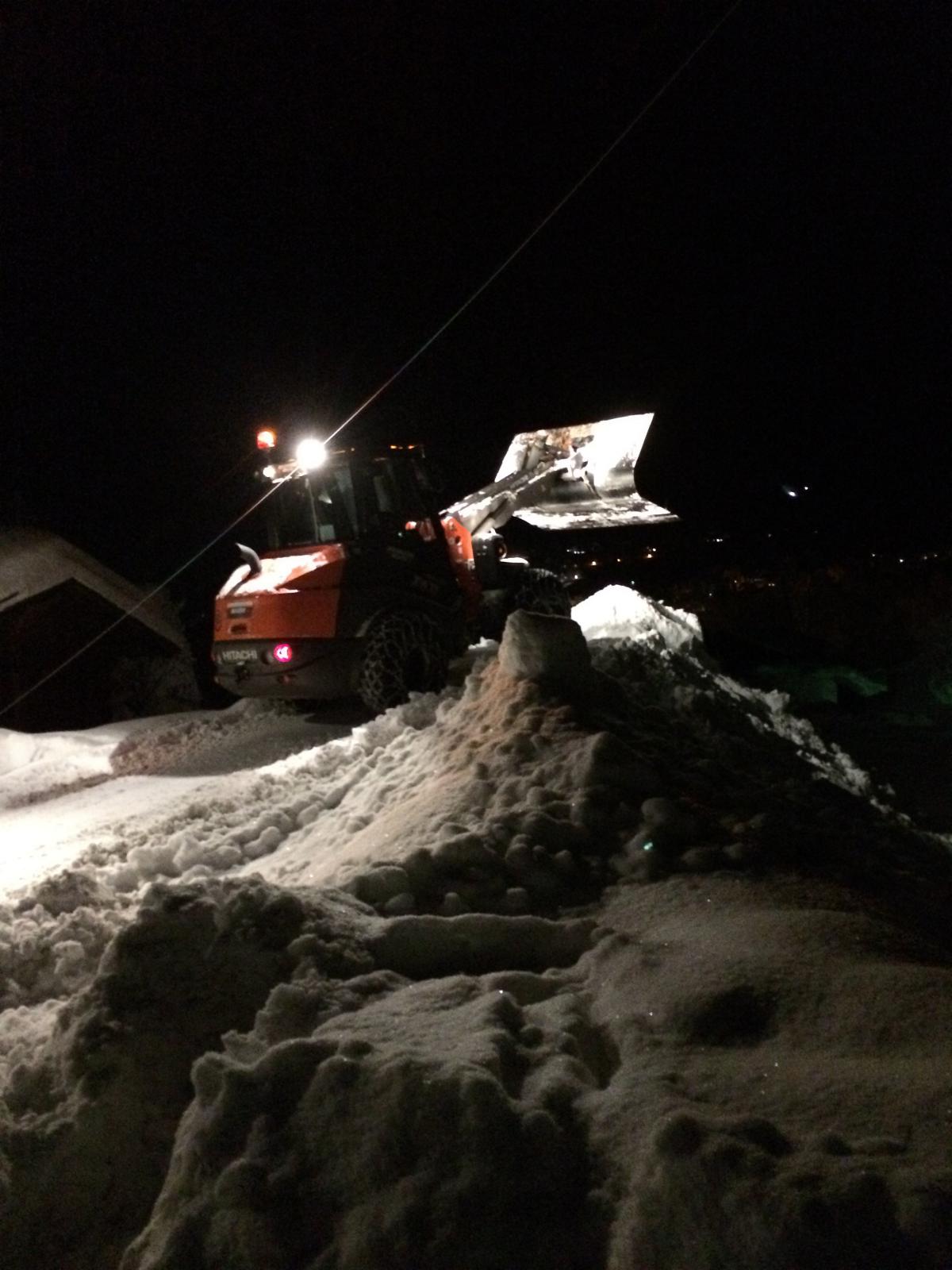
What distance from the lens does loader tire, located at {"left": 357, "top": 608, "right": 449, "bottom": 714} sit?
10352 millimetres

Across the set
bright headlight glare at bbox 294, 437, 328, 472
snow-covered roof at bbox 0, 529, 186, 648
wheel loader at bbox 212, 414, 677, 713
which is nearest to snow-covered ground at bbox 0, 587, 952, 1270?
wheel loader at bbox 212, 414, 677, 713

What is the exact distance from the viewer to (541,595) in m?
13.0

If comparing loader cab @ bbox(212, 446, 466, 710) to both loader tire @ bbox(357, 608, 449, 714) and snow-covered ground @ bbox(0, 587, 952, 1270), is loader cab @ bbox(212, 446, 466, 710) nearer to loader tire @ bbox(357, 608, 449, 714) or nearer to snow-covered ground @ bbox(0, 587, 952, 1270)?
loader tire @ bbox(357, 608, 449, 714)

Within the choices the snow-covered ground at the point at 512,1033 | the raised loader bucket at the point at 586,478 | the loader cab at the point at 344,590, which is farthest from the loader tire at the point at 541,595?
the snow-covered ground at the point at 512,1033

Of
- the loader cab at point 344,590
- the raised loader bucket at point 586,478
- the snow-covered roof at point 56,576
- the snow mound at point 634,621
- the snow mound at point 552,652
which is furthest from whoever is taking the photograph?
the snow-covered roof at point 56,576

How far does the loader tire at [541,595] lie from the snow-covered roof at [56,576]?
22.5 ft

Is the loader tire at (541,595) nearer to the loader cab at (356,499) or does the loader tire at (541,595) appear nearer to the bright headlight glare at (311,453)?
the loader cab at (356,499)

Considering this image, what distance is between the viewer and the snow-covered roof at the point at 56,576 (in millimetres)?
14359

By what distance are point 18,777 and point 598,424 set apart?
27.0 ft

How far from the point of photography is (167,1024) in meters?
3.31

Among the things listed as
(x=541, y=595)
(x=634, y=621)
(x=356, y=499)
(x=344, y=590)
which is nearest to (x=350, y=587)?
(x=344, y=590)

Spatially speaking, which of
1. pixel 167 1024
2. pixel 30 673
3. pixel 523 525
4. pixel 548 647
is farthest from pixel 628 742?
pixel 30 673

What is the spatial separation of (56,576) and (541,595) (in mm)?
7232

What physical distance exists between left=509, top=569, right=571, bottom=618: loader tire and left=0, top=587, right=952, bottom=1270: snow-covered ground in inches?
236
